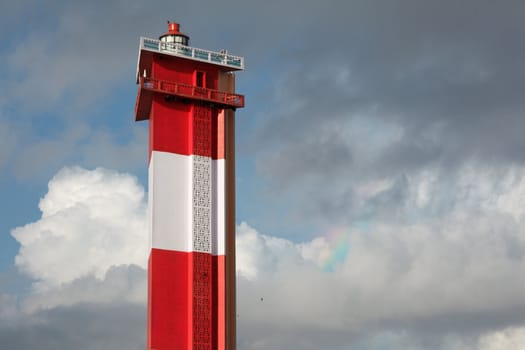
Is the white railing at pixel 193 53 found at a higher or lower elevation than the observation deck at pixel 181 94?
higher

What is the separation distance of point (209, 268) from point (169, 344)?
5416mm

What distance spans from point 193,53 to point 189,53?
0.27m

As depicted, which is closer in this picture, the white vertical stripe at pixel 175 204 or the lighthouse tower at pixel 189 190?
the lighthouse tower at pixel 189 190

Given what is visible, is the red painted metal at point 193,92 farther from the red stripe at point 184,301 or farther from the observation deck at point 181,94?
the red stripe at point 184,301

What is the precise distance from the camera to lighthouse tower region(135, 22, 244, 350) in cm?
6375

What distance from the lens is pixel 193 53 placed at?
6888 cm

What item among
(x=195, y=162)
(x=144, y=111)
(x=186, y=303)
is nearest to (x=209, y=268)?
(x=186, y=303)

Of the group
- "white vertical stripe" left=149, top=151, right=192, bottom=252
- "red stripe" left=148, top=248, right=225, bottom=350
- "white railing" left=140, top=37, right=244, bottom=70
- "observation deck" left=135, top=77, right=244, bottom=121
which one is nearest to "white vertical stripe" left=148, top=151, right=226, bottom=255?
"white vertical stripe" left=149, top=151, right=192, bottom=252

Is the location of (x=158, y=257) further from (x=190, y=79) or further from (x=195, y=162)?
(x=190, y=79)

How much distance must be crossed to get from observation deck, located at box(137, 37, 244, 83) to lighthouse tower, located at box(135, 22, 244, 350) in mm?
65

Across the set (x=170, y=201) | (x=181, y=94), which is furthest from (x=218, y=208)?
(x=181, y=94)

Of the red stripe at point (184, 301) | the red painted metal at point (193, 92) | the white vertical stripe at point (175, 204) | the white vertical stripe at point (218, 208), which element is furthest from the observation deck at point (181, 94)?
the red stripe at point (184, 301)

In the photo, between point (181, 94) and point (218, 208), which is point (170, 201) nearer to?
point (218, 208)

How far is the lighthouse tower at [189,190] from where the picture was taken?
2510 inches
